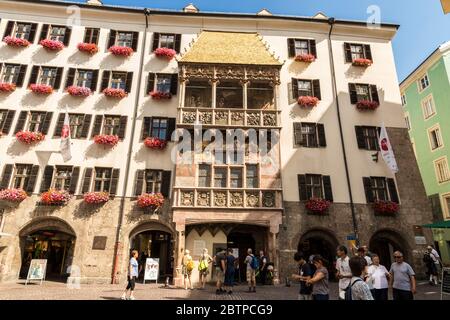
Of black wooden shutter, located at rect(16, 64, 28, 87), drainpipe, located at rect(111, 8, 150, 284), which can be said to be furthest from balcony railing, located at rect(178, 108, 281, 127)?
black wooden shutter, located at rect(16, 64, 28, 87)

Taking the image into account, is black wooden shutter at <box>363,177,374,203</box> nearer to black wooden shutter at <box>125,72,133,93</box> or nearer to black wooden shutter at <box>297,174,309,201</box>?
black wooden shutter at <box>297,174,309,201</box>

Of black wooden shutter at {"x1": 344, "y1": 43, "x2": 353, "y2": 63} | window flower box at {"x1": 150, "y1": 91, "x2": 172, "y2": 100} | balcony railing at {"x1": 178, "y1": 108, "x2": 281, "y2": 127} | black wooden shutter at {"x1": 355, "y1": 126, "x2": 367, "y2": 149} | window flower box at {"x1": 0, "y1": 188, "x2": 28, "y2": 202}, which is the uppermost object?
black wooden shutter at {"x1": 344, "y1": 43, "x2": 353, "y2": 63}

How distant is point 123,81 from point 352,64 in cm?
1696

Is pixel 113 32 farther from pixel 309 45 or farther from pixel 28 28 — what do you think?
pixel 309 45

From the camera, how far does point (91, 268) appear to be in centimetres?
1762

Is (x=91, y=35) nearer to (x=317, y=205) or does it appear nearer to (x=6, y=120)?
(x=6, y=120)

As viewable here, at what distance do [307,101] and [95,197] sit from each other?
1525cm

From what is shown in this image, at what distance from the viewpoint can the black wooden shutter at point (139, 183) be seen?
1899cm

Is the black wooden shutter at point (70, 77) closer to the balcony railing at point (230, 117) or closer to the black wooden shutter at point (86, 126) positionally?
the black wooden shutter at point (86, 126)

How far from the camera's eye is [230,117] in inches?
785

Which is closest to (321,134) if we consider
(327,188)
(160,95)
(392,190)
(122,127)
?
(327,188)

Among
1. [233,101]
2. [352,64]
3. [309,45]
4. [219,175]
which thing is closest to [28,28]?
[233,101]

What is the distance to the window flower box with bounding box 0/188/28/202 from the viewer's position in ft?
58.8

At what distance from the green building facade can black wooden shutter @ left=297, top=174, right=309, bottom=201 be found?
1667 centimetres
